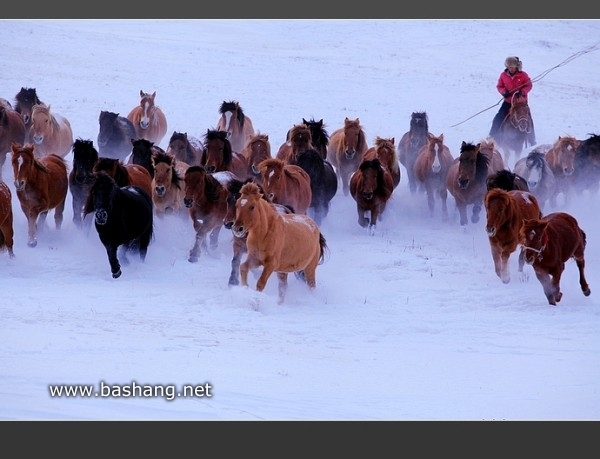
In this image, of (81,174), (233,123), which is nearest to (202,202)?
(81,174)

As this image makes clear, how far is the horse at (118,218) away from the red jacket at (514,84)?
340 inches

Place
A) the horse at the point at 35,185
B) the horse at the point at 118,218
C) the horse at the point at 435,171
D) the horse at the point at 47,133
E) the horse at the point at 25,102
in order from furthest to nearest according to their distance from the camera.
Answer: the horse at the point at 25,102 → the horse at the point at 47,133 → the horse at the point at 435,171 → the horse at the point at 35,185 → the horse at the point at 118,218

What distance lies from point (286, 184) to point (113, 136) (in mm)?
5281

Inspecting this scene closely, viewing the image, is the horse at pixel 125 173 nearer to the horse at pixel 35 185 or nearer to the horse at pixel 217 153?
the horse at pixel 35 185

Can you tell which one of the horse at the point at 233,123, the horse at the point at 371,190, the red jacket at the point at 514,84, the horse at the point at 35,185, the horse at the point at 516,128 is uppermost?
the red jacket at the point at 514,84

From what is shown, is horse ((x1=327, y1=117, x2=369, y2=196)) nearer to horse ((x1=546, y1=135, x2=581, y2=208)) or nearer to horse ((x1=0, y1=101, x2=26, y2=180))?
horse ((x1=546, y1=135, x2=581, y2=208))

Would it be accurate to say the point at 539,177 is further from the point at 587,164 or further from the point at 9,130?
the point at 9,130

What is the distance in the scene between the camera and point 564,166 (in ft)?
56.5

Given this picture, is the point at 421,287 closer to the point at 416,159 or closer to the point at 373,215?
the point at 373,215

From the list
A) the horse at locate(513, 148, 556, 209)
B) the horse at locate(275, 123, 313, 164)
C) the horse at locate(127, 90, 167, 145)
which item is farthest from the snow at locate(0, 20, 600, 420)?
the horse at locate(127, 90, 167, 145)

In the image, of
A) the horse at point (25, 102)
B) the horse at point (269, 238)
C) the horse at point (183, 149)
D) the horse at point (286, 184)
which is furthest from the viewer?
the horse at point (25, 102)

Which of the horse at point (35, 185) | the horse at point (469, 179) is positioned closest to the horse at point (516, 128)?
the horse at point (469, 179)

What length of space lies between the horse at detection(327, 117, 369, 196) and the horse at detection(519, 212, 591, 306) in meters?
5.59

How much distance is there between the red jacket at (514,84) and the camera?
19.1 metres
